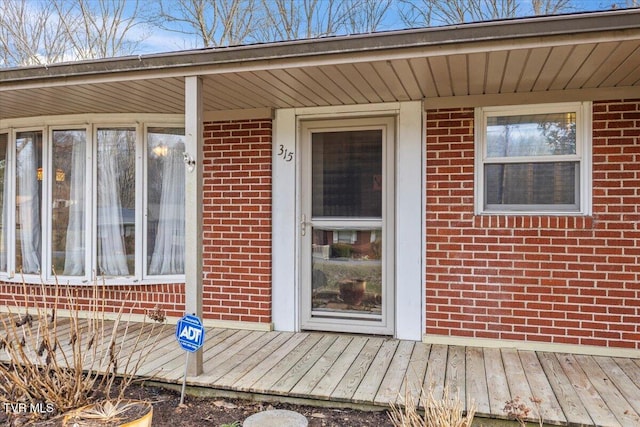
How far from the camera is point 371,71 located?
301cm

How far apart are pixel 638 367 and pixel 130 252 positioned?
4341 millimetres

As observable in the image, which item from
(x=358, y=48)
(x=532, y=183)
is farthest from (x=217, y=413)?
(x=532, y=183)

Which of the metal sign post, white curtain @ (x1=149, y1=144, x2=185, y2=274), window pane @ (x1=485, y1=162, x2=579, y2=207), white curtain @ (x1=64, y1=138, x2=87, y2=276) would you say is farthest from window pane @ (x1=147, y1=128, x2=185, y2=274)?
window pane @ (x1=485, y1=162, x2=579, y2=207)

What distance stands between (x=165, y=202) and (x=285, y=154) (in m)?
1.28

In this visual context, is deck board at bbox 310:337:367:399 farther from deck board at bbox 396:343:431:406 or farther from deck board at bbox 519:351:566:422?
deck board at bbox 519:351:566:422

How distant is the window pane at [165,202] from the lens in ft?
14.4

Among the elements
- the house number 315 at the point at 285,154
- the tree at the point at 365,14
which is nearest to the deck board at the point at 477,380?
the house number 315 at the point at 285,154

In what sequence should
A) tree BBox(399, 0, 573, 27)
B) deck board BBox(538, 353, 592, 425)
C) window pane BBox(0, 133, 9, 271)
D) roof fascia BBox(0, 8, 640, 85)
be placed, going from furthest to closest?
tree BBox(399, 0, 573, 27) → window pane BBox(0, 133, 9, 271) → deck board BBox(538, 353, 592, 425) → roof fascia BBox(0, 8, 640, 85)

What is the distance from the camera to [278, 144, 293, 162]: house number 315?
4.14 metres

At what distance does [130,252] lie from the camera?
4.40m

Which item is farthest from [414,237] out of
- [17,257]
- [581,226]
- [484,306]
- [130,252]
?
→ [17,257]

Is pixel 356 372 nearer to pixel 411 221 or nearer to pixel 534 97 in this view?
pixel 411 221

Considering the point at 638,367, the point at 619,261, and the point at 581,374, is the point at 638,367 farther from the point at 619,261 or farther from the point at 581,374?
the point at 619,261

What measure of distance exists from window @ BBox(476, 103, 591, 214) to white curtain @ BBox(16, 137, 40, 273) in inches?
170
